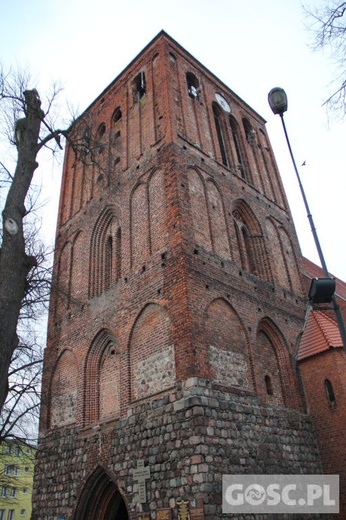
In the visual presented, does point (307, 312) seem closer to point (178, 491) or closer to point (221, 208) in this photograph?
point (221, 208)

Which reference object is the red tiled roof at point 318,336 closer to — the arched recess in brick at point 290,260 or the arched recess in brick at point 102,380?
the arched recess in brick at point 290,260

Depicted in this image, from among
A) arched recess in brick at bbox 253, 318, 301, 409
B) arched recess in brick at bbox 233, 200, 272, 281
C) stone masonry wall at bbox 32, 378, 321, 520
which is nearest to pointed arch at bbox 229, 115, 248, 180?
arched recess in brick at bbox 233, 200, 272, 281

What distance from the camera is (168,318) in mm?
10031

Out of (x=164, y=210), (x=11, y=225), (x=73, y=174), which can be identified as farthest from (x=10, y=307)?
(x=73, y=174)

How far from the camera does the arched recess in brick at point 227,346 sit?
32.0ft

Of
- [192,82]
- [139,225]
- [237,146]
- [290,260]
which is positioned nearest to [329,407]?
[290,260]

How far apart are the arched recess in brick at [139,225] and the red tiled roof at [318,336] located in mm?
5212

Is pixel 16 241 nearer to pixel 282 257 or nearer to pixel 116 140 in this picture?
pixel 116 140


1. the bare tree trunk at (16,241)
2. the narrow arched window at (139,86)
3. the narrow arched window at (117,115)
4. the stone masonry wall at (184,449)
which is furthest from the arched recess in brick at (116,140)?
the stone masonry wall at (184,449)

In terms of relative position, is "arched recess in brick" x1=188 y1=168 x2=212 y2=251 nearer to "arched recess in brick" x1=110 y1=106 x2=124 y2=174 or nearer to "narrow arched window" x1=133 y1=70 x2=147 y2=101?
"arched recess in brick" x1=110 y1=106 x2=124 y2=174

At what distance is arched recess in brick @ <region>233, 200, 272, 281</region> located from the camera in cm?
1356

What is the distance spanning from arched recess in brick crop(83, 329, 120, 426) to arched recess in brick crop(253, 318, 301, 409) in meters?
3.48

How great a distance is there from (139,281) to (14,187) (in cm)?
410

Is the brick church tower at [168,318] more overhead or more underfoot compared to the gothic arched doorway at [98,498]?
more overhead
